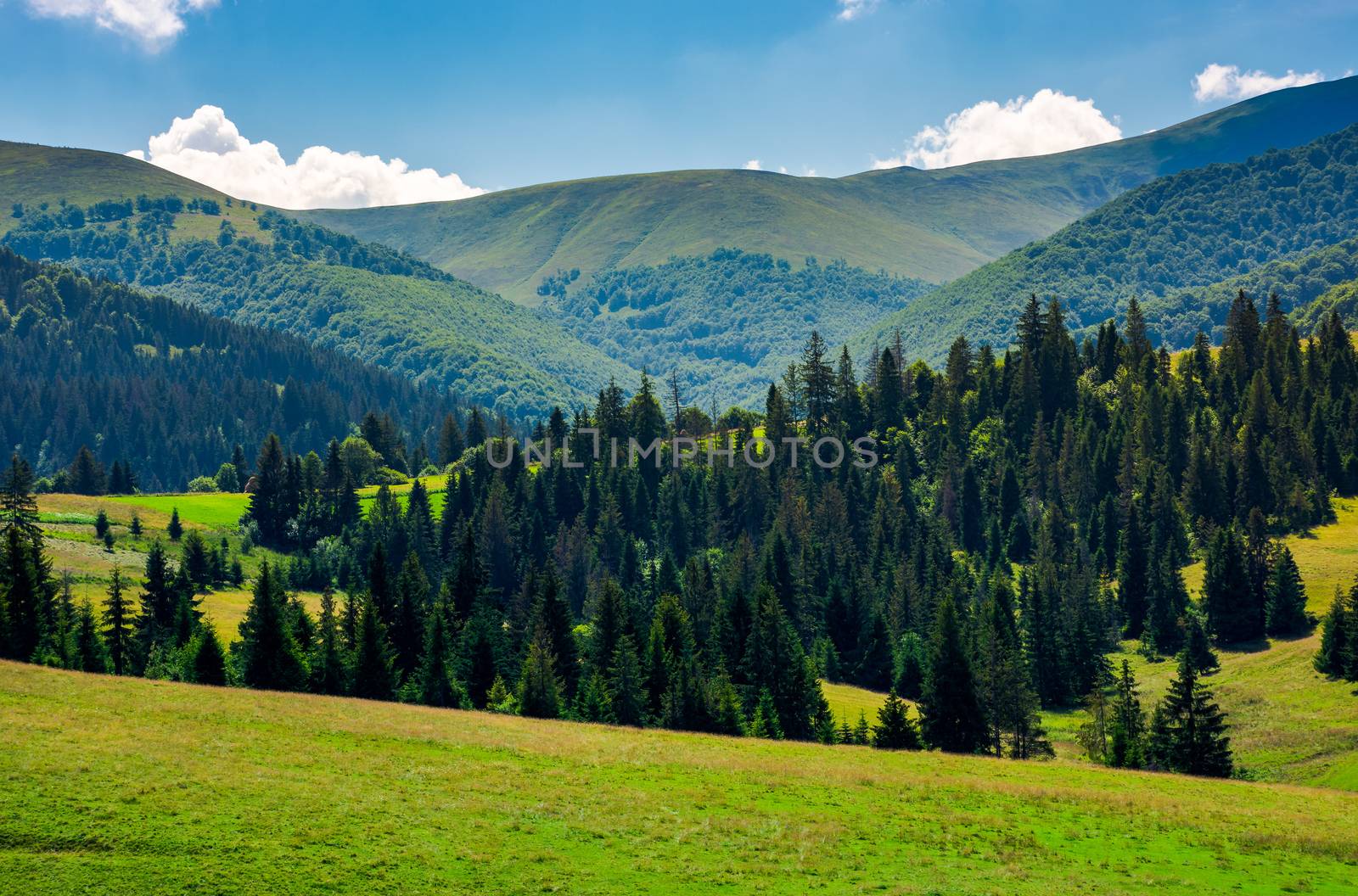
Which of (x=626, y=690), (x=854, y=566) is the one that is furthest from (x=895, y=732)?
(x=854, y=566)

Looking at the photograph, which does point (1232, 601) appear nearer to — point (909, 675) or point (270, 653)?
point (909, 675)

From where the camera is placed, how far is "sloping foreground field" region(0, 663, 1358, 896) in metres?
39.2

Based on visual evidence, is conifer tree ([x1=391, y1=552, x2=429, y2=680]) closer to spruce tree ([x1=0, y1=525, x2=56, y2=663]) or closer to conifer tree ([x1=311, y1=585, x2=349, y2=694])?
conifer tree ([x1=311, y1=585, x2=349, y2=694])

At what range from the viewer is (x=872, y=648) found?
126188 mm

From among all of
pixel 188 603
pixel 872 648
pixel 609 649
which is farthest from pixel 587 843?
pixel 872 648

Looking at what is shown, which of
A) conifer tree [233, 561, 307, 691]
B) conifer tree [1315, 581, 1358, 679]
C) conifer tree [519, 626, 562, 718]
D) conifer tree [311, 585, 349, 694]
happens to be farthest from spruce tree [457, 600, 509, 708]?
conifer tree [1315, 581, 1358, 679]

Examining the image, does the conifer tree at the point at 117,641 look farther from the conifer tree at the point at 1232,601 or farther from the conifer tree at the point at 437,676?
the conifer tree at the point at 1232,601

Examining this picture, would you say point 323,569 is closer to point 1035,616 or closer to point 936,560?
point 936,560

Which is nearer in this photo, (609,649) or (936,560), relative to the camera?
(609,649)

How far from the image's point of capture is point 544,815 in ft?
151

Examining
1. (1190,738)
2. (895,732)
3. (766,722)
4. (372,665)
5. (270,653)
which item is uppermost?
(270,653)

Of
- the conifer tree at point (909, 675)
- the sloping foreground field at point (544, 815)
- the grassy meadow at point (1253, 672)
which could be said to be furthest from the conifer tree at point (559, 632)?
the sloping foreground field at point (544, 815)

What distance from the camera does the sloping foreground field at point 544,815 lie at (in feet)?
129

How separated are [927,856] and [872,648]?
272ft
